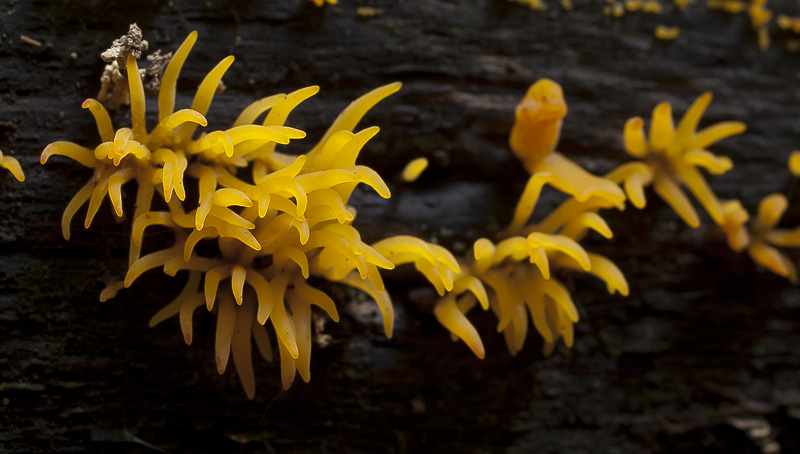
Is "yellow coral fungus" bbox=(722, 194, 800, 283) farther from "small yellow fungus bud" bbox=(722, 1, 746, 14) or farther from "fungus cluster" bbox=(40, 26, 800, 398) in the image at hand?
"small yellow fungus bud" bbox=(722, 1, 746, 14)

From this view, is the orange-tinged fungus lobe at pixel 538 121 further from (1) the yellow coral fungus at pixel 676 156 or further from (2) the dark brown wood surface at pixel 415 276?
(1) the yellow coral fungus at pixel 676 156

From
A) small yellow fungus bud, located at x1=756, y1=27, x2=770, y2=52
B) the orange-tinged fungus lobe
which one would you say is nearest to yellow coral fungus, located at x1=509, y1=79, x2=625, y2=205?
the orange-tinged fungus lobe

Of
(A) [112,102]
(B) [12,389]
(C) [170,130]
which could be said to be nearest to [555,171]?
(C) [170,130]

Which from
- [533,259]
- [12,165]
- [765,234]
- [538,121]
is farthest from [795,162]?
[12,165]

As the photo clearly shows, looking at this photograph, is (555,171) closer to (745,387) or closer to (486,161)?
(486,161)

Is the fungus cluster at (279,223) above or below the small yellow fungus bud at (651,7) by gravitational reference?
below

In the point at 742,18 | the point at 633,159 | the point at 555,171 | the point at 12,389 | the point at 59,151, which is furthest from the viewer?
the point at 742,18

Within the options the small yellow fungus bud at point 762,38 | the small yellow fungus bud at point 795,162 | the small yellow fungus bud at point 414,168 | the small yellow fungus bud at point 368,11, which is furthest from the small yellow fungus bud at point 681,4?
the small yellow fungus bud at point 414,168

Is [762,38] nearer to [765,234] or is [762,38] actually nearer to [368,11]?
[765,234]
